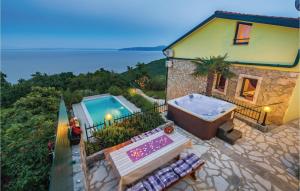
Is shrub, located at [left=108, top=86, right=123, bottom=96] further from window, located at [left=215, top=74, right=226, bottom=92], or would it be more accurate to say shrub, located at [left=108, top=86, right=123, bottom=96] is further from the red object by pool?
the red object by pool

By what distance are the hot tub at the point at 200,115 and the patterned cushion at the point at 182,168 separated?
2.29 metres

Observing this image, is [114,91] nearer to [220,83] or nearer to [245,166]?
[220,83]

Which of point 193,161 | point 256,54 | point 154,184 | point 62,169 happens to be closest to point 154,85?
point 256,54

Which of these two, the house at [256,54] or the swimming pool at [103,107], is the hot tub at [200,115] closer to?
the house at [256,54]

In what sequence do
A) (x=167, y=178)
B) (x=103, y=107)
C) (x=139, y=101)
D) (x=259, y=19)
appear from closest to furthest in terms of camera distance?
(x=167, y=178), (x=259, y=19), (x=139, y=101), (x=103, y=107)

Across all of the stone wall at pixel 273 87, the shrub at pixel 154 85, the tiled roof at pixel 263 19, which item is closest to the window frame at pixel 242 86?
the stone wall at pixel 273 87

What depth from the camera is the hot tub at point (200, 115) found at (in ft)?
18.2

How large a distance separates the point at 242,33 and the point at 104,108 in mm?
12021

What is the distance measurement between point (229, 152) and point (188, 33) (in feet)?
25.9

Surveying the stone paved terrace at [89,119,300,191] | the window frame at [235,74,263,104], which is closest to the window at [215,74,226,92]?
the window frame at [235,74,263,104]

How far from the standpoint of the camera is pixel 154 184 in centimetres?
319

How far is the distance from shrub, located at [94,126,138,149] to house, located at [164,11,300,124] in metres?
6.54

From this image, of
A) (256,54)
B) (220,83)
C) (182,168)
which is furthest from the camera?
(220,83)

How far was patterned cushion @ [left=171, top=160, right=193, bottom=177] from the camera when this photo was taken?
3.45 metres
